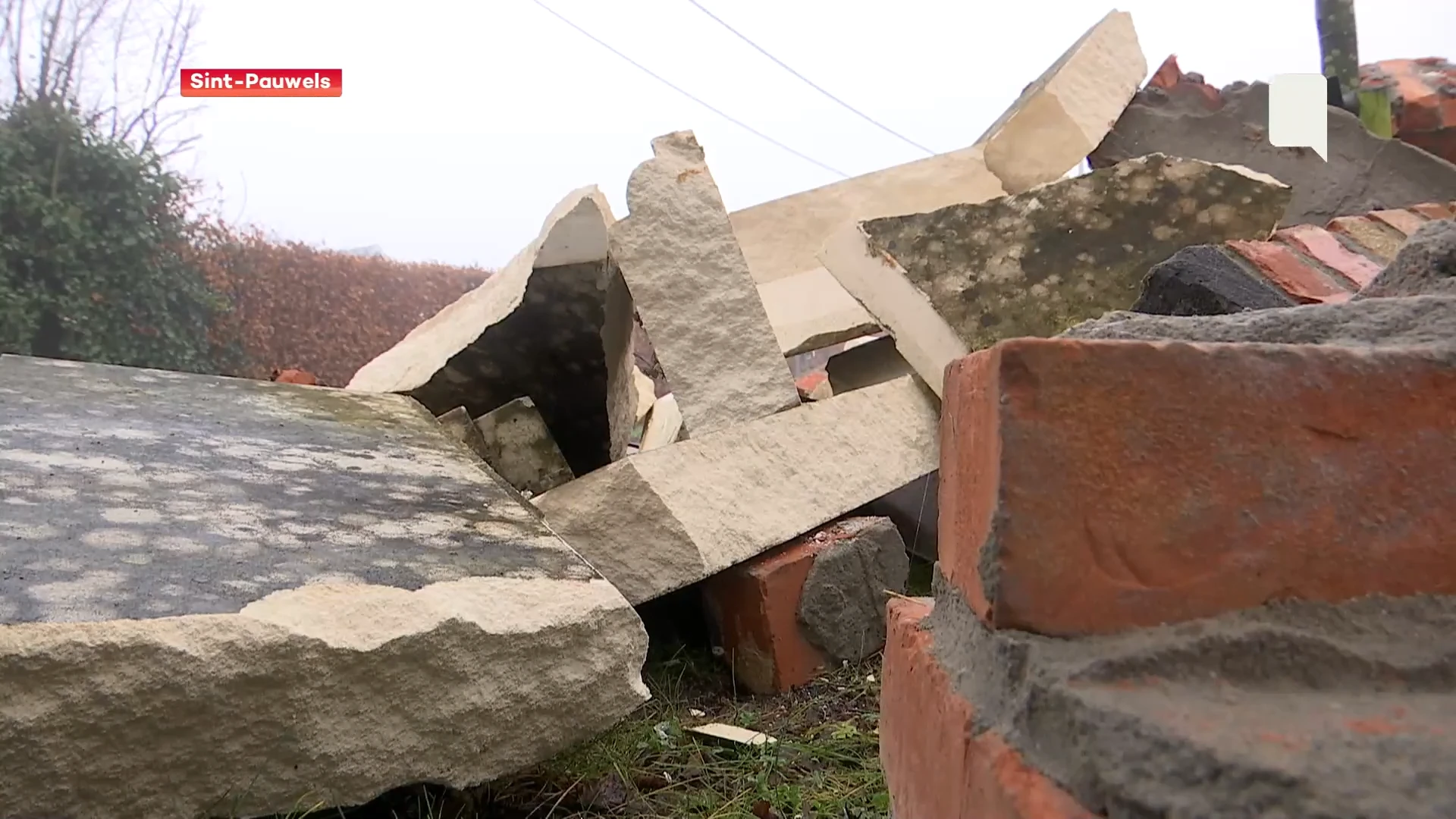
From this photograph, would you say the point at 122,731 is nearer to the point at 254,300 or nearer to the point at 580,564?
the point at 580,564

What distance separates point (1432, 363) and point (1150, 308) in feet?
2.66

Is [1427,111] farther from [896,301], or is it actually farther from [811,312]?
[896,301]

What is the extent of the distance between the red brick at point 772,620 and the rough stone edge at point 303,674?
31.3 inches

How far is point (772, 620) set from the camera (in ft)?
7.68

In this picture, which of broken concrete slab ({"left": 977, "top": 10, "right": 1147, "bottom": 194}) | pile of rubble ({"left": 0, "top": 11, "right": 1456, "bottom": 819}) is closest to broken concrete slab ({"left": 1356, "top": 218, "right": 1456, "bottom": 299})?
pile of rubble ({"left": 0, "top": 11, "right": 1456, "bottom": 819})

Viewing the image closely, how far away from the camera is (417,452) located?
2168mm

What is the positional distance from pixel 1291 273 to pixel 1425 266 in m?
0.86

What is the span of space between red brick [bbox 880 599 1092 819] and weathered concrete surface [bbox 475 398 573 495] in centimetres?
190

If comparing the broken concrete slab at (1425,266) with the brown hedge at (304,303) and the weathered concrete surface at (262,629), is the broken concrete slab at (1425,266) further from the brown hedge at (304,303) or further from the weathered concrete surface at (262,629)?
the brown hedge at (304,303)

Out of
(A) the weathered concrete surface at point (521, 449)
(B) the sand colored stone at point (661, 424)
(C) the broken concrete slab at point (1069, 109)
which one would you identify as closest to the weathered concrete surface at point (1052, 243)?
(C) the broken concrete slab at point (1069, 109)

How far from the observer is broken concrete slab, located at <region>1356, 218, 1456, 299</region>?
0.87 meters

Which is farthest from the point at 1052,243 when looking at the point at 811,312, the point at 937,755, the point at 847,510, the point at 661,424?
the point at 661,424

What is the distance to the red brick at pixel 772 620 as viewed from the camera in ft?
7.69

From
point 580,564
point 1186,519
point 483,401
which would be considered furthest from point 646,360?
point 1186,519
